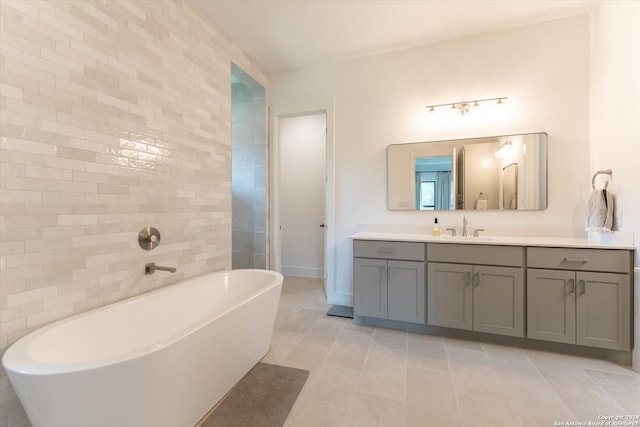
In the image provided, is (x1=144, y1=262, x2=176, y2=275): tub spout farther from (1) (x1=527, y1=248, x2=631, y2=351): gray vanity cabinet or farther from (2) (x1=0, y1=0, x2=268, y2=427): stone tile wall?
(1) (x1=527, y1=248, x2=631, y2=351): gray vanity cabinet

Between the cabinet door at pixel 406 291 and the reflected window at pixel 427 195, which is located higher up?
the reflected window at pixel 427 195

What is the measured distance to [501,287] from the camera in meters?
2.15

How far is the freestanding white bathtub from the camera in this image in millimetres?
939

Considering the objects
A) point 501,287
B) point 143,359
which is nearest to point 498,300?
point 501,287

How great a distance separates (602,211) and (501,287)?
91 cm

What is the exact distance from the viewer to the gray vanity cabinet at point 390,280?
2387mm

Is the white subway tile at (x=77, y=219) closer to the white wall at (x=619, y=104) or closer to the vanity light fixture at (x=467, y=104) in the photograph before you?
the vanity light fixture at (x=467, y=104)

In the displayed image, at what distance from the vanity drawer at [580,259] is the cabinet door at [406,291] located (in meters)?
0.84

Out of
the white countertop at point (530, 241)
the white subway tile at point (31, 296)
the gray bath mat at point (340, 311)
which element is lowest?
the gray bath mat at point (340, 311)

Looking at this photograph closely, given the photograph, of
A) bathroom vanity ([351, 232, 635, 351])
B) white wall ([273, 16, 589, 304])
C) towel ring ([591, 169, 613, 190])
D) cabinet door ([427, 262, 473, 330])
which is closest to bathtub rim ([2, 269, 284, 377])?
bathroom vanity ([351, 232, 635, 351])

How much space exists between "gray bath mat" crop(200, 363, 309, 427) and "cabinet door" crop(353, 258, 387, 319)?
35.8 inches

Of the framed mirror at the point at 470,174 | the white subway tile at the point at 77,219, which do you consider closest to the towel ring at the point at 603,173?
the framed mirror at the point at 470,174

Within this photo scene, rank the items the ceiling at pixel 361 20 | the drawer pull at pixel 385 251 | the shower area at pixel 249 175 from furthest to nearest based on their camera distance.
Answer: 1. the shower area at pixel 249 175
2. the drawer pull at pixel 385 251
3. the ceiling at pixel 361 20

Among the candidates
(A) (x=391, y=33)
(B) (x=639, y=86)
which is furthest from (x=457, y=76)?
(B) (x=639, y=86)
